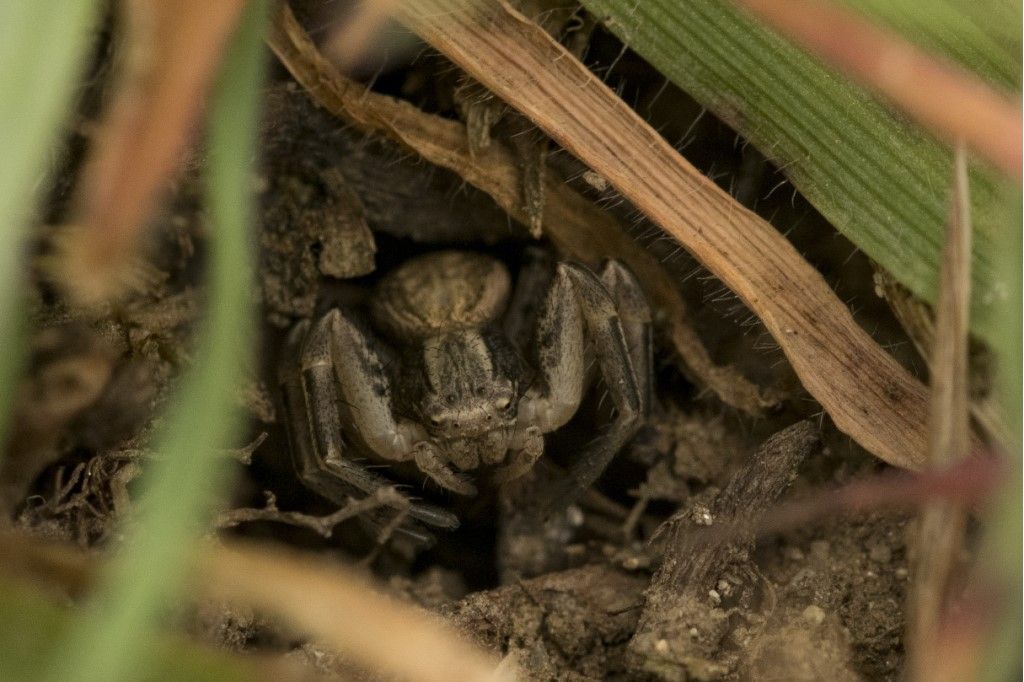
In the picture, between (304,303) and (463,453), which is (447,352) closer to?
(463,453)

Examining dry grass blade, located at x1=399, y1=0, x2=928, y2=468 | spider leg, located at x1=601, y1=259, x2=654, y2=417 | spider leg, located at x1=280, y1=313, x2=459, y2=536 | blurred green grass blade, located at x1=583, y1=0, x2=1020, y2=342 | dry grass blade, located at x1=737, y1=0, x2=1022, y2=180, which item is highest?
dry grass blade, located at x1=737, y1=0, x2=1022, y2=180

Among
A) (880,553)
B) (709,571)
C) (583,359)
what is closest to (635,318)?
(583,359)

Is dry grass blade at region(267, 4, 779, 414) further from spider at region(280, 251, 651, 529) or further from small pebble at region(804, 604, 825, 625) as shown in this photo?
small pebble at region(804, 604, 825, 625)

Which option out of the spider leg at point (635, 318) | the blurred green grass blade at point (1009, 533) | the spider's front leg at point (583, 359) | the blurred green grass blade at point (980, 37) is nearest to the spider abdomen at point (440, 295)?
the spider's front leg at point (583, 359)

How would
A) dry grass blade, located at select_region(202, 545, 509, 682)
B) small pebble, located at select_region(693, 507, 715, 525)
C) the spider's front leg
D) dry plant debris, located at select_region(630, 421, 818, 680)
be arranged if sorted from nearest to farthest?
1. dry grass blade, located at select_region(202, 545, 509, 682)
2. dry plant debris, located at select_region(630, 421, 818, 680)
3. small pebble, located at select_region(693, 507, 715, 525)
4. the spider's front leg

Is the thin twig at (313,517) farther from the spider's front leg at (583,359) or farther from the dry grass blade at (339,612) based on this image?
the spider's front leg at (583,359)

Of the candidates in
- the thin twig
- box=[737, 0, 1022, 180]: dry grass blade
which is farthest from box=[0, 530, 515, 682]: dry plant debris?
box=[737, 0, 1022, 180]: dry grass blade

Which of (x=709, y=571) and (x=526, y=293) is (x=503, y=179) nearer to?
(x=526, y=293)
